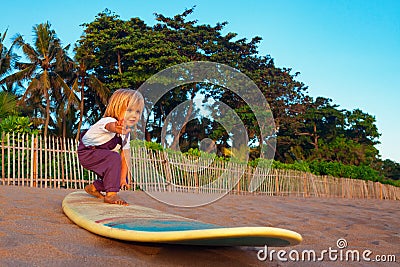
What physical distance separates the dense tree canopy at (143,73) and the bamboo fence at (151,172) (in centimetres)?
328

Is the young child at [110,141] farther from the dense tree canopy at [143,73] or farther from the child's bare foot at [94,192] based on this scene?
the dense tree canopy at [143,73]

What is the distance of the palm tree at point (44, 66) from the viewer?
974 inches

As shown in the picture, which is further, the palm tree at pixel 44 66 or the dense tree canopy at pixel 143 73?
the palm tree at pixel 44 66

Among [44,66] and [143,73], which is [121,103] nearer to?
[143,73]

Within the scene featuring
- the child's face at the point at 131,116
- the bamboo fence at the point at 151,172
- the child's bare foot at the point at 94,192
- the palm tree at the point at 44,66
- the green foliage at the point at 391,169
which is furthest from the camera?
the green foliage at the point at 391,169

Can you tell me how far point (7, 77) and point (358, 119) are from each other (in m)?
27.1

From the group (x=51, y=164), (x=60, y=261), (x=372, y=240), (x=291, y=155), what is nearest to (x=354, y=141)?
(x=291, y=155)

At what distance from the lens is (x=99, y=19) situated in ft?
80.1

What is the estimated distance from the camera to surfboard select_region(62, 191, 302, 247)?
1854 millimetres

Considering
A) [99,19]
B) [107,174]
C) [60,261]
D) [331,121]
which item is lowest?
[60,261]

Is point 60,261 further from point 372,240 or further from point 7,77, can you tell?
point 7,77

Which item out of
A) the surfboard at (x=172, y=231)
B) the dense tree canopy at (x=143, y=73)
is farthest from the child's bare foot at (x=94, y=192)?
the dense tree canopy at (x=143, y=73)

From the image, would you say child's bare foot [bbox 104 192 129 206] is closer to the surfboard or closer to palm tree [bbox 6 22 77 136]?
the surfboard

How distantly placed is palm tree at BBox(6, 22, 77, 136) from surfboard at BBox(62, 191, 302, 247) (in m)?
23.7
